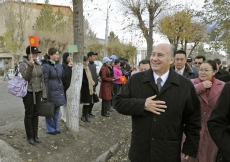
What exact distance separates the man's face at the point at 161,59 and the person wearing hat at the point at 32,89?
2552mm

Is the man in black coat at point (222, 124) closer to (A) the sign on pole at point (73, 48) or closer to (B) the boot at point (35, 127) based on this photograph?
(B) the boot at point (35, 127)

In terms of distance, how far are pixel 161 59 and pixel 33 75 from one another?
9.26 feet

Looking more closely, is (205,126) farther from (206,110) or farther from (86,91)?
(86,91)

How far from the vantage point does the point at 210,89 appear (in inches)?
146

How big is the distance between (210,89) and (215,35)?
13736mm

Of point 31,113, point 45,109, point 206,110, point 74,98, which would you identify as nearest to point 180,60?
point 206,110

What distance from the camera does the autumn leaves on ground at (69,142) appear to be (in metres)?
4.44

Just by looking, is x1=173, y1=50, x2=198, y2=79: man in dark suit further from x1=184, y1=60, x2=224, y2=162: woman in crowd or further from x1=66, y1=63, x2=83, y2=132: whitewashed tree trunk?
x1=66, y1=63, x2=83, y2=132: whitewashed tree trunk

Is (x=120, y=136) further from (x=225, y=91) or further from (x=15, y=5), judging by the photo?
(x=15, y=5)

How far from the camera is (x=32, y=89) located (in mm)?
4551

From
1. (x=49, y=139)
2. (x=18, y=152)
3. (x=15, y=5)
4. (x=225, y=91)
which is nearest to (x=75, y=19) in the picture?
(x=49, y=139)

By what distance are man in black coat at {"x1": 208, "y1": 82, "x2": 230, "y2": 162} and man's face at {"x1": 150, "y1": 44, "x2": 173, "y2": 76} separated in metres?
0.84

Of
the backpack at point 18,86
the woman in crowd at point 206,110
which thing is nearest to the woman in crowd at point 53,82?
the backpack at point 18,86

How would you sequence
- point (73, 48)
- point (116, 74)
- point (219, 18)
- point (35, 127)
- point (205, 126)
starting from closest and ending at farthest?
1. point (205, 126)
2. point (35, 127)
3. point (73, 48)
4. point (116, 74)
5. point (219, 18)
